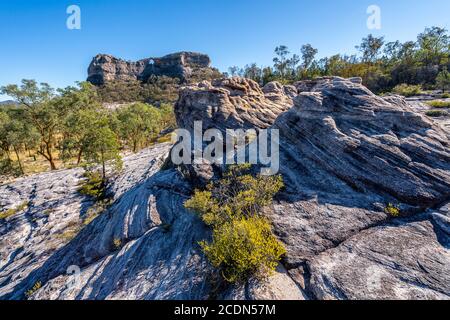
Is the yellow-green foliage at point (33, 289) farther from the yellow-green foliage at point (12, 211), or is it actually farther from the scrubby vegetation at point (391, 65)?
the scrubby vegetation at point (391, 65)

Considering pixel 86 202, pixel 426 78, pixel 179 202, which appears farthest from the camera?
pixel 426 78

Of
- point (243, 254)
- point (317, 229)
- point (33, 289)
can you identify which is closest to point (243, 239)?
point (243, 254)

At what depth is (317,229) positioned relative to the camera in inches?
486

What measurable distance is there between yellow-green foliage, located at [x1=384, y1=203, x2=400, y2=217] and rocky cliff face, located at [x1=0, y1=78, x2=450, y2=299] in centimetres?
26

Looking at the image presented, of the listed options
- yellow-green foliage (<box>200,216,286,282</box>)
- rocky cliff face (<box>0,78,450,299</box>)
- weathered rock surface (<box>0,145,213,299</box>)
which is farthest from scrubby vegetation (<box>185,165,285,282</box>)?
weathered rock surface (<box>0,145,213,299</box>)

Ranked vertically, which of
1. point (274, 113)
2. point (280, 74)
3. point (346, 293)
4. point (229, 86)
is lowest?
point (346, 293)

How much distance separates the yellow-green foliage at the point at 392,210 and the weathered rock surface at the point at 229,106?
45.4ft

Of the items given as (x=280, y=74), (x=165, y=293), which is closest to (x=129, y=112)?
(x=165, y=293)

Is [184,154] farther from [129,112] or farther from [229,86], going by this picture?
[129,112]

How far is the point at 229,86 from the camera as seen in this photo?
28281 millimetres

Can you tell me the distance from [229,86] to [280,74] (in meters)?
94.9

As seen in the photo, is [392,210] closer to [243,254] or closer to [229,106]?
[243,254]

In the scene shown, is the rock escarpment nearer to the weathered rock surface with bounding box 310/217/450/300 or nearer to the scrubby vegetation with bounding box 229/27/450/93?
the weathered rock surface with bounding box 310/217/450/300

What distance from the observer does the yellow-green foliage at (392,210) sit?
1221 centimetres
